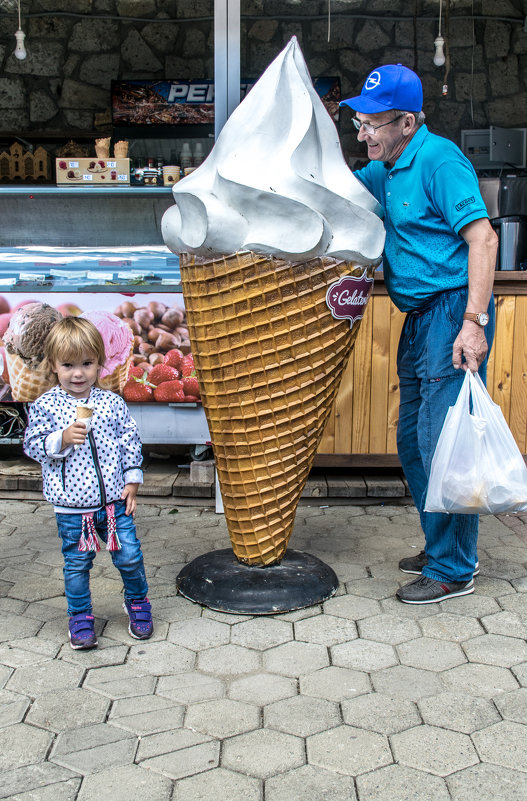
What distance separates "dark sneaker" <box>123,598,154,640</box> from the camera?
2.90 meters

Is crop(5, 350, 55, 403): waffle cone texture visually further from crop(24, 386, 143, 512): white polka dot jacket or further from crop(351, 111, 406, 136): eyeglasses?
crop(351, 111, 406, 136): eyeglasses

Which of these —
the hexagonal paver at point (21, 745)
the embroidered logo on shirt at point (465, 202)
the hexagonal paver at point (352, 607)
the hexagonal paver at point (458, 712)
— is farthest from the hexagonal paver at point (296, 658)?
the embroidered logo on shirt at point (465, 202)

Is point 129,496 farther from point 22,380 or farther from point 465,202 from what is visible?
point 22,380

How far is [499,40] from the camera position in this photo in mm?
7527

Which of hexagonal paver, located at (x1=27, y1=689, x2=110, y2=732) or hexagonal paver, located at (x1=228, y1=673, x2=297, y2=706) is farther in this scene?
hexagonal paver, located at (x1=228, y1=673, x2=297, y2=706)

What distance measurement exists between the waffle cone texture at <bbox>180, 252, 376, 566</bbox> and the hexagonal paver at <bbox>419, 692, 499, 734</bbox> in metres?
0.96

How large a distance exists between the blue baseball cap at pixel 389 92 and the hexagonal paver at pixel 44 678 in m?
2.26

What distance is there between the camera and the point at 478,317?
292 centimetres

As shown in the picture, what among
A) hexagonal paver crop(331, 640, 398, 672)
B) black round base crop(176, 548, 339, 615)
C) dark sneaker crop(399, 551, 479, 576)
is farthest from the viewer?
dark sneaker crop(399, 551, 479, 576)

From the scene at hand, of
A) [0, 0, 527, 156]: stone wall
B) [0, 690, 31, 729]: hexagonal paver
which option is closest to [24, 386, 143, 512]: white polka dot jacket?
[0, 690, 31, 729]: hexagonal paver

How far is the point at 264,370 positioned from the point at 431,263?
2.56 ft

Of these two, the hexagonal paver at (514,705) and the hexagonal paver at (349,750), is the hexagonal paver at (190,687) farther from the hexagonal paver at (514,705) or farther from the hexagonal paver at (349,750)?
the hexagonal paver at (514,705)

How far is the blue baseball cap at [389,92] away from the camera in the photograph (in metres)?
2.97

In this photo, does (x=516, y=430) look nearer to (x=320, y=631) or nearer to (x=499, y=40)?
(x=320, y=631)
